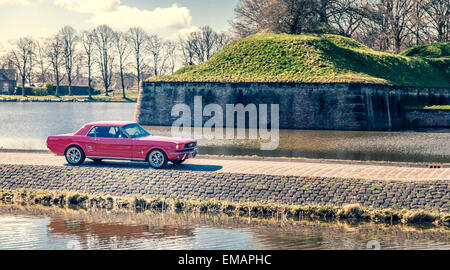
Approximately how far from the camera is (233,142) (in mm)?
36281

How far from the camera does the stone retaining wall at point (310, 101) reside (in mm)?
48656

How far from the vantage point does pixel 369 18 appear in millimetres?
74125

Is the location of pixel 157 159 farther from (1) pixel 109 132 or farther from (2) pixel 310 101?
(2) pixel 310 101

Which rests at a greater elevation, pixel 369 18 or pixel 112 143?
pixel 369 18

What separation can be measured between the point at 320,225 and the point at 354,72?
39.9 m

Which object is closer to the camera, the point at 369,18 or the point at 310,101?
the point at 310,101

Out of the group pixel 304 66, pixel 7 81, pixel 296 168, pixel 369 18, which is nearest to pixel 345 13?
pixel 369 18

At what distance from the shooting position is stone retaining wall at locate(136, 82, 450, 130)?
48.7 metres

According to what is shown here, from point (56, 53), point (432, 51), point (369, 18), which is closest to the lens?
point (432, 51)

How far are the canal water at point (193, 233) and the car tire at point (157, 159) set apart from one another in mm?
2937

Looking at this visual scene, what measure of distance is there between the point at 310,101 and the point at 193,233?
36471 mm

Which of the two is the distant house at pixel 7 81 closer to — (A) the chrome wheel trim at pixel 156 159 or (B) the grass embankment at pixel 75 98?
(B) the grass embankment at pixel 75 98
